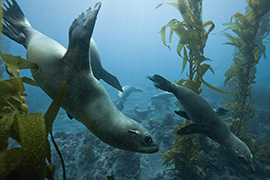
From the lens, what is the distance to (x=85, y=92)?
1.36 meters

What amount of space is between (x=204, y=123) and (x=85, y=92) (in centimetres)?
245

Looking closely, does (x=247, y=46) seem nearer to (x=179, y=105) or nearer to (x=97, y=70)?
(x=179, y=105)

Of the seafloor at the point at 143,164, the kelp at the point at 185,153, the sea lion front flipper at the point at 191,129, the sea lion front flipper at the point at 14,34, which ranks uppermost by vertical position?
the sea lion front flipper at the point at 14,34

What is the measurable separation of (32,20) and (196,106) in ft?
240

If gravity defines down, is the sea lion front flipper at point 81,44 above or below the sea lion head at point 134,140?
above

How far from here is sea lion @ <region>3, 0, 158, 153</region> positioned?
1.33 metres

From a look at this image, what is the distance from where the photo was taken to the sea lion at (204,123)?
2.77 meters

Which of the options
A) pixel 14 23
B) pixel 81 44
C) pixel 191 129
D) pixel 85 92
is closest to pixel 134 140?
pixel 85 92

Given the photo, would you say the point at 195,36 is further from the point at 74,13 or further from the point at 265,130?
the point at 74,13

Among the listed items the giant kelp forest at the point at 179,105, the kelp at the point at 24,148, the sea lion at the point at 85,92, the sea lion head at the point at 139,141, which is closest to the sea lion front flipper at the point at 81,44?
the sea lion at the point at 85,92

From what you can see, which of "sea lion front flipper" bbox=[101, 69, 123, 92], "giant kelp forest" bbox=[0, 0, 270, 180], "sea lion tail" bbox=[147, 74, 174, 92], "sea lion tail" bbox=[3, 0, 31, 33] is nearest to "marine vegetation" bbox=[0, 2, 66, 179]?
"giant kelp forest" bbox=[0, 0, 270, 180]

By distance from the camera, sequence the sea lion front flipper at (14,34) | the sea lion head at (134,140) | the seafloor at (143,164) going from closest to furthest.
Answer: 1. the sea lion head at (134,140)
2. the sea lion front flipper at (14,34)
3. the seafloor at (143,164)

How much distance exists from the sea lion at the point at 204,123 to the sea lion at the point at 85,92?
164cm

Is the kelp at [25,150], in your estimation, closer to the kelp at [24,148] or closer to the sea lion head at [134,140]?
the kelp at [24,148]
